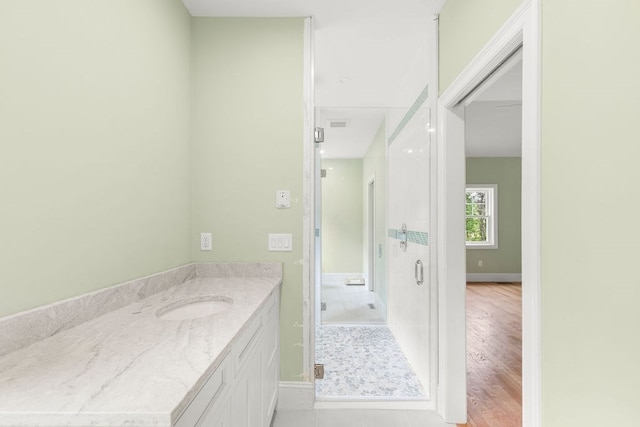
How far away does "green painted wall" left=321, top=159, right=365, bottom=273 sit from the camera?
135 inches

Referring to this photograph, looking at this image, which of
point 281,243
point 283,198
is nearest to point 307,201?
point 283,198

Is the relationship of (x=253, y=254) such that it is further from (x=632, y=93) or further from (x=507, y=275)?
(x=507, y=275)

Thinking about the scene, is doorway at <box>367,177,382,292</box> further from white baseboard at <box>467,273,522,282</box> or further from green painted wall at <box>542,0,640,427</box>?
white baseboard at <box>467,273,522,282</box>

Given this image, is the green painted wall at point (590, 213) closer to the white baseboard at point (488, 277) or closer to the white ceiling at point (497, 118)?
the white ceiling at point (497, 118)

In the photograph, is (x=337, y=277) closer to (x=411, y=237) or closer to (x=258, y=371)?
(x=411, y=237)

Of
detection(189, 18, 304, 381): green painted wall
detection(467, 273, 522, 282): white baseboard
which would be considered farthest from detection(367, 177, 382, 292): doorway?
detection(467, 273, 522, 282): white baseboard

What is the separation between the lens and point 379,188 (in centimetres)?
346

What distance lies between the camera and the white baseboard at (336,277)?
10.1ft

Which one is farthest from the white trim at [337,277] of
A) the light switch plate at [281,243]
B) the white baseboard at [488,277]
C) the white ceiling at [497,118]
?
the white baseboard at [488,277]

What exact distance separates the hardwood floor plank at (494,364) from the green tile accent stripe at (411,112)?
2204mm

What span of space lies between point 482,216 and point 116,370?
7.00 metres

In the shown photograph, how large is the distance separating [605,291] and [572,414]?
41 centimetres

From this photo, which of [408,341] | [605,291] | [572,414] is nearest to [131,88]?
[605,291]

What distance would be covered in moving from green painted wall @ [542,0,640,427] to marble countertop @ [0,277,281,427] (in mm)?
1056
